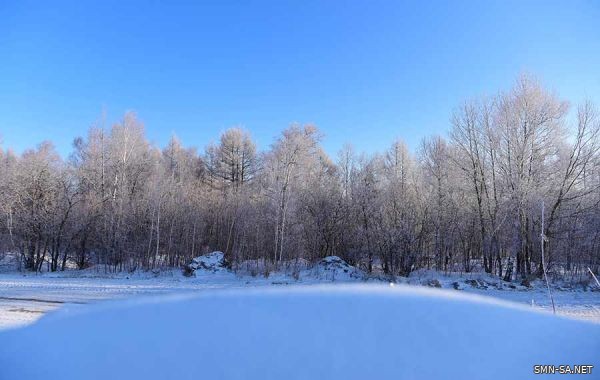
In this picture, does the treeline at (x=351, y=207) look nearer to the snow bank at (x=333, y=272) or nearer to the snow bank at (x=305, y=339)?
the snow bank at (x=333, y=272)

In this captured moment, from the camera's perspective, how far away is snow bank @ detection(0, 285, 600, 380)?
1674 mm

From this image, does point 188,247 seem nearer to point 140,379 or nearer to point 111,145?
point 111,145

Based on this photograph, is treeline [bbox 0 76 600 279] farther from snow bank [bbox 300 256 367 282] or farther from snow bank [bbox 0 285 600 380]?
snow bank [bbox 0 285 600 380]

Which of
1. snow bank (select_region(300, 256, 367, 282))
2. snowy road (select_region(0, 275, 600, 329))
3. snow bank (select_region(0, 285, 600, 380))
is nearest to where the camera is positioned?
snow bank (select_region(0, 285, 600, 380))

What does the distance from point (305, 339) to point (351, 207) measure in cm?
1627

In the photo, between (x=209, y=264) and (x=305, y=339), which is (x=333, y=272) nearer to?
(x=209, y=264)

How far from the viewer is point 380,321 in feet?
A: 6.14

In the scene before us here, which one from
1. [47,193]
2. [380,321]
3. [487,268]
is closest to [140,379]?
[380,321]

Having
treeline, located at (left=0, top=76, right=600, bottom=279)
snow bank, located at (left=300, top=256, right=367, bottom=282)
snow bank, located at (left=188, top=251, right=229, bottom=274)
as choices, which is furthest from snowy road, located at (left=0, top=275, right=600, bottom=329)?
treeline, located at (left=0, top=76, right=600, bottom=279)

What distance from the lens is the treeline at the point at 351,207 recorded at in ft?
47.9

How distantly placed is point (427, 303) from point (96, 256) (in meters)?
20.1

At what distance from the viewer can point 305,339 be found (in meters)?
1.77

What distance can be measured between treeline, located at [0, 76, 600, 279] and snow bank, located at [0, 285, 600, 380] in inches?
506

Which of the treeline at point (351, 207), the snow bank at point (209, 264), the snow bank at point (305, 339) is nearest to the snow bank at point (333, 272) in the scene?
the treeline at point (351, 207)
